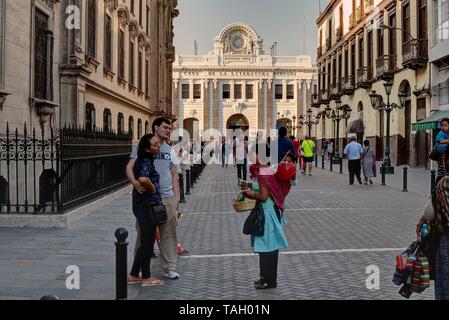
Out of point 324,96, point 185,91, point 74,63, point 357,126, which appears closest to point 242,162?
point 74,63

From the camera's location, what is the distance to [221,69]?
247ft

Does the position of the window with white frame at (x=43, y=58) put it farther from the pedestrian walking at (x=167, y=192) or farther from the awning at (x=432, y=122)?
the awning at (x=432, y=122)

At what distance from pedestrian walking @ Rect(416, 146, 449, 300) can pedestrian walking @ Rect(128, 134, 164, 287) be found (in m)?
3.08

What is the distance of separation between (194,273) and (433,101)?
23123 mm

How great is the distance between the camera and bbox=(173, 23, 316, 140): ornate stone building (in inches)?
2955

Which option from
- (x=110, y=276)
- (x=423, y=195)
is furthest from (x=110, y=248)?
(x=423, y=195)

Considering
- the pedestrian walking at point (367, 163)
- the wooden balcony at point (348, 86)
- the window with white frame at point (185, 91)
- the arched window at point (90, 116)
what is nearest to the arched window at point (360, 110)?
the wooden balcony at point (348, 86)

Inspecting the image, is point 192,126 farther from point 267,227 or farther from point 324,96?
point 267,227

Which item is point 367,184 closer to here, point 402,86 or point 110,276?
point 402,86

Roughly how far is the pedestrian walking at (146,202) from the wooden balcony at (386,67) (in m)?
27.9

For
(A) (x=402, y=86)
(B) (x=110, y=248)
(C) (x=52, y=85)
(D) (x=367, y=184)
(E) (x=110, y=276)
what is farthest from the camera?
(A) (x=402, y=86)

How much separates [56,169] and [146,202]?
4.67 m

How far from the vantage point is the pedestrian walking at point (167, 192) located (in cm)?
664

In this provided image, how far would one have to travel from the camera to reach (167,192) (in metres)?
6.70
